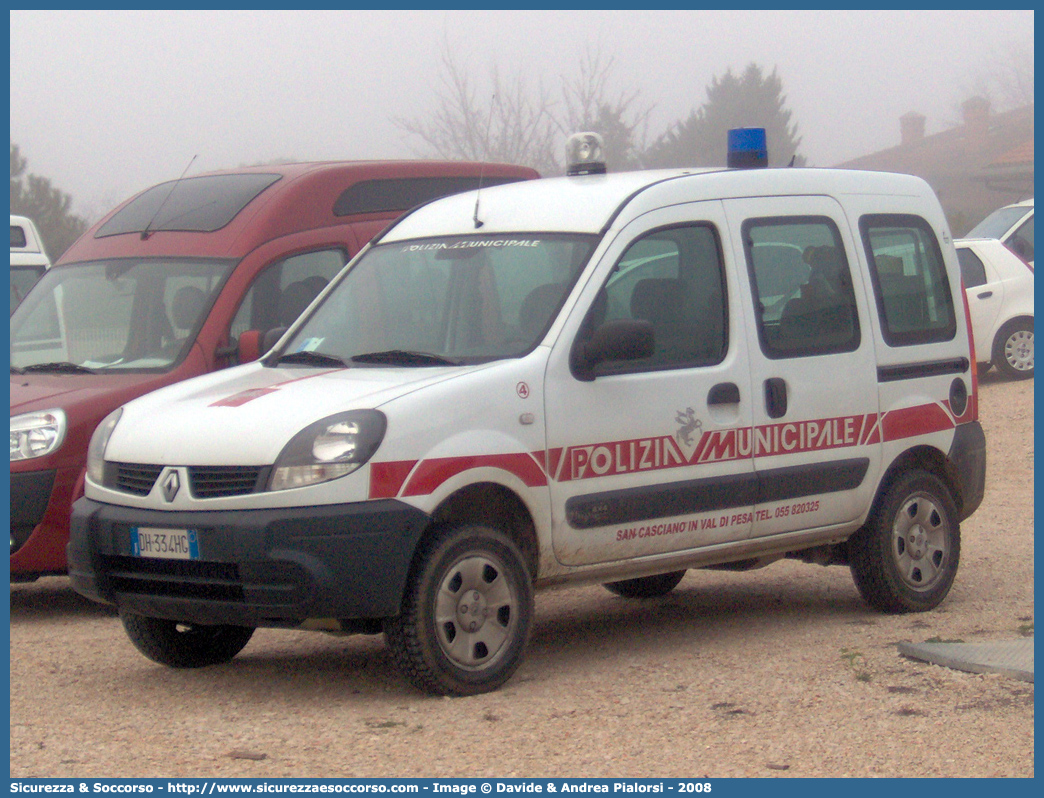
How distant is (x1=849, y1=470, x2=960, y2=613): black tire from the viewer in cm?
747

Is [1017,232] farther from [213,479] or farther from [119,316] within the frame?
[213,479]

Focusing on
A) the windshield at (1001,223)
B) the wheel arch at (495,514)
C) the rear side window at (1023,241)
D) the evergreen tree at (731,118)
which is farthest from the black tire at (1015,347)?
the evergreen tree at (731,118)

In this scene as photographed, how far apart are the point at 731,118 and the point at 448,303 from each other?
Result: 5773 cm

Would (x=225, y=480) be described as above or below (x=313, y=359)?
below

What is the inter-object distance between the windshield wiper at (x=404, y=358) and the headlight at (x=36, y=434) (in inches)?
80.3

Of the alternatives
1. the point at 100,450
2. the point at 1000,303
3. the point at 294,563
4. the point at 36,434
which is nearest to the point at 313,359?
the point at 100,450

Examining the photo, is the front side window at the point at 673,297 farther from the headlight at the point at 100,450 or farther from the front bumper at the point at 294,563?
the headlight at the point at 100,450

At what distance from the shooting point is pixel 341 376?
20.4 ft

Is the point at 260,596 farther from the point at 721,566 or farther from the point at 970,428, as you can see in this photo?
the point at 970,428

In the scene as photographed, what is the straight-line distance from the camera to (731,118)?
205 ft

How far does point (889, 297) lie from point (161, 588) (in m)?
3.74

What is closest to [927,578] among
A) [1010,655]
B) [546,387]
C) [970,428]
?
[970,428]

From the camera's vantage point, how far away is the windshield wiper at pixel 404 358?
20.5 ft

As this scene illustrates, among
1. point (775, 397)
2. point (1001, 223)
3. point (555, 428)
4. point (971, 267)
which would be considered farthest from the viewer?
point (1001, 223)
